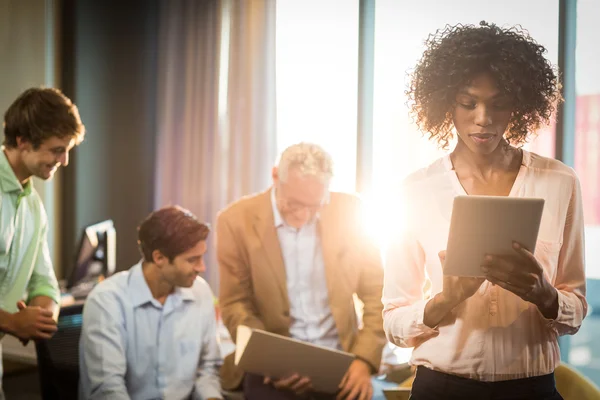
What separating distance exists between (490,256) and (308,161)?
Answer: 1120 mm

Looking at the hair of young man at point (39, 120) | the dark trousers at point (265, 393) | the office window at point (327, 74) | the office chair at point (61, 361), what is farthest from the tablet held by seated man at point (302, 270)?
the office window at point (327, 74)

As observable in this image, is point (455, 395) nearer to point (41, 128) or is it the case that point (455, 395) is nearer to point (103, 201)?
point (41, 128)

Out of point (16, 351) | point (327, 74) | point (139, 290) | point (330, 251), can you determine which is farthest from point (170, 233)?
point (16, 351)

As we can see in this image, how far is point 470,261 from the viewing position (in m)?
1.08

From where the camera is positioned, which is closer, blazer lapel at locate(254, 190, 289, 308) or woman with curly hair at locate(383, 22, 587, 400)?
woman with curly hair at locate(383, 22, 587, 400)

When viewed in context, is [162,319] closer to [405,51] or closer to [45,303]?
[45,303]

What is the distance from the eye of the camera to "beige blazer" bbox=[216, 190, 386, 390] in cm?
212

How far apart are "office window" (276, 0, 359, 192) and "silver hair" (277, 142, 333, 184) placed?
39.3 inches

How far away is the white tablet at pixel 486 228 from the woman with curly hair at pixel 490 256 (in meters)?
0.02

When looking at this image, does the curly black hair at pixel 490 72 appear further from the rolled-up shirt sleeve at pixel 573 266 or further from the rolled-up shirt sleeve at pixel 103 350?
the rolled-up shirt sleeve at pixel 103 350

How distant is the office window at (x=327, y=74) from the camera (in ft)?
10.8

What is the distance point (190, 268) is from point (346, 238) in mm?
541

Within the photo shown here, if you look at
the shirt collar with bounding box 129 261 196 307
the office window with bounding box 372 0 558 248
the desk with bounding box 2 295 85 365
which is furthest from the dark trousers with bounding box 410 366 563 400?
the desk with bounding box 2 295 85 365

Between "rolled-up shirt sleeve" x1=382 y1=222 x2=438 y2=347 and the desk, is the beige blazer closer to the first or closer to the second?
"rolled-up shirt sleeve" x1=382 y1=222 x2=438 y2=347
